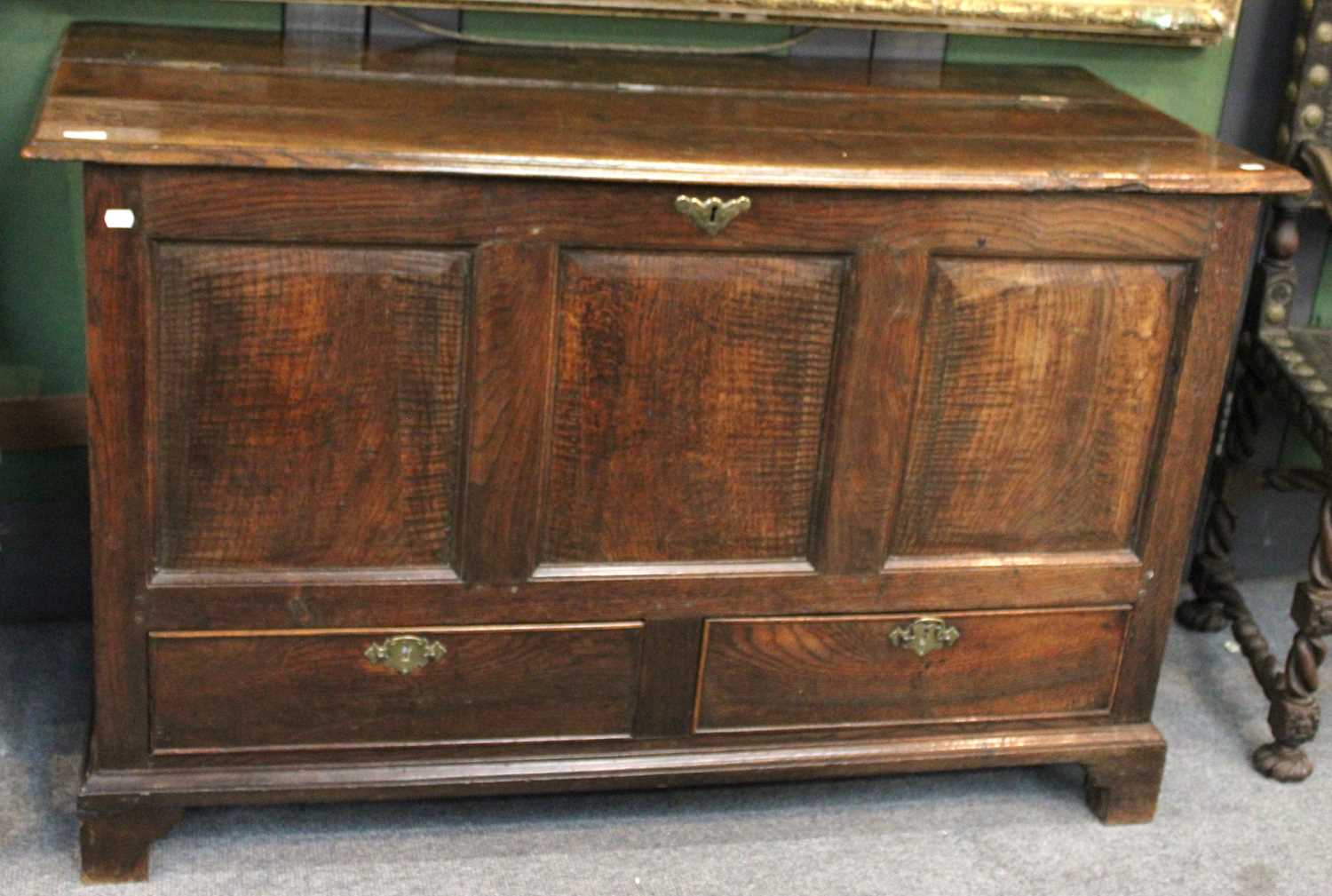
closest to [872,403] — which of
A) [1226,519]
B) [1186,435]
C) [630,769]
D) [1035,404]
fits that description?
[1035,404]

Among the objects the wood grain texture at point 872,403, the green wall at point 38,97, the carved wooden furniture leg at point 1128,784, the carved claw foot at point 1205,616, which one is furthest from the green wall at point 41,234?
the carved claw foot at point 1205,616

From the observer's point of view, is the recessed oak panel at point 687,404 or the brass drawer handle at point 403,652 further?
the brass drawer handle at point 403,652

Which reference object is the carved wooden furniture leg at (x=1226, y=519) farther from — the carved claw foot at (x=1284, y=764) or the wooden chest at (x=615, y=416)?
the wooden chest at (x=615, y=416)

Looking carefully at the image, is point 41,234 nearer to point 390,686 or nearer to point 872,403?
point 390,686

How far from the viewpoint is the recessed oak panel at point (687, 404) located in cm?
232

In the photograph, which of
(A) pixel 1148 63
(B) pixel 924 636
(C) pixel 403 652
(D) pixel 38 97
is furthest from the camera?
(A) pixel 1148 63

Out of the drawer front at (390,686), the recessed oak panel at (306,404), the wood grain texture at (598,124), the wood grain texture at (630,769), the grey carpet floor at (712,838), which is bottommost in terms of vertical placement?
the grey carpet floor at (712,838)

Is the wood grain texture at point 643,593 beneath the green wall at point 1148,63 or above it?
beneath

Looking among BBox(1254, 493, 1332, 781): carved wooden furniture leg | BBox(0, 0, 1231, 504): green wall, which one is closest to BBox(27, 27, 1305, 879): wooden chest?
BBox(0, 0, 1231, 504): green wall

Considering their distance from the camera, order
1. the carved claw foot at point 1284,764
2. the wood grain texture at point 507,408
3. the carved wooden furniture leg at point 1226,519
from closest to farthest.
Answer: the wood grain texture at point 507,408
the carved claw foot at point 1284,764
the carved wooden furniture leg at point 1226,519

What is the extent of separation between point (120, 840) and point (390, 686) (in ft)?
1.37

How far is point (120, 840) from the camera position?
8.14ft

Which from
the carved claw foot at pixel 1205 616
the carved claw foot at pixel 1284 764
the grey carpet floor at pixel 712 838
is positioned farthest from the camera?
the carved claw foot at pixel 1205 616

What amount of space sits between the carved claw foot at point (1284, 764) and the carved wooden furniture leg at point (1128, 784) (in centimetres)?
22
